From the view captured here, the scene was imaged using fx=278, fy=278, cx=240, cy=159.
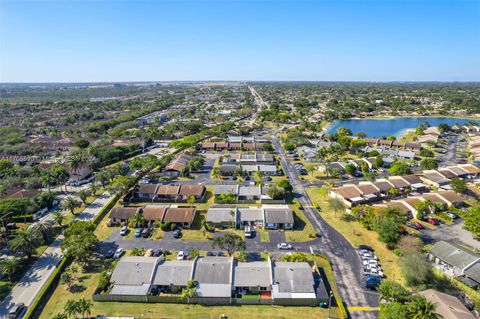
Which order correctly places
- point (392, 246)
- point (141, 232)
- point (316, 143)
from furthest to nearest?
point (316, 143) → point (141, 232) → point (392, 246)

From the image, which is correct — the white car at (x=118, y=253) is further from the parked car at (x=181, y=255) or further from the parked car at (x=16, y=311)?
the parked car at (x=16, y=311)

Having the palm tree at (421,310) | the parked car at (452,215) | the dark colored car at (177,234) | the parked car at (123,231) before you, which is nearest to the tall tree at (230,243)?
the dark colored car at (177,234)

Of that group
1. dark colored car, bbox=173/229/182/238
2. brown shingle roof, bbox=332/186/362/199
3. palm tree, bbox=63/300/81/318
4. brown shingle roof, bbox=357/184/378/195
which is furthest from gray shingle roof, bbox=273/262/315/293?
brown shingle roof, bbox=357/184/378/195

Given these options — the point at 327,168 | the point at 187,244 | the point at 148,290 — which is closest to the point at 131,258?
the point at 148,290

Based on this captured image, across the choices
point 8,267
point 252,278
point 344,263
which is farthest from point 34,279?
point 344,263

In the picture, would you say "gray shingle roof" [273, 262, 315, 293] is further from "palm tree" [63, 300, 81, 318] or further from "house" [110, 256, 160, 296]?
"palm tree" [63, 300, 81, 318]

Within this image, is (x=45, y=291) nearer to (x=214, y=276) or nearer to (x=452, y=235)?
(x=214, y=276)

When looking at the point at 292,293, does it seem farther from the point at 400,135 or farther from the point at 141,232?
the point at 400,135
